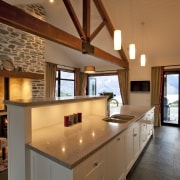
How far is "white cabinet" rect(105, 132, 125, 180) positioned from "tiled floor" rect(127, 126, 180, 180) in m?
0.50

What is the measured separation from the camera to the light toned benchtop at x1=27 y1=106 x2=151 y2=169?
1.28m

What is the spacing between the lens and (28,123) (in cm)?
160

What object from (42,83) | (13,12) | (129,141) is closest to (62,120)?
(129,141)

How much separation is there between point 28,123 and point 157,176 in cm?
224

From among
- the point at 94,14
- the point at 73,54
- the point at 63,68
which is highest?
the point at 94,14

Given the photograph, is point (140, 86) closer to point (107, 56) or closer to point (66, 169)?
point (107, 56)

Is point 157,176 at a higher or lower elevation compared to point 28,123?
lower

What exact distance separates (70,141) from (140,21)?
420cm

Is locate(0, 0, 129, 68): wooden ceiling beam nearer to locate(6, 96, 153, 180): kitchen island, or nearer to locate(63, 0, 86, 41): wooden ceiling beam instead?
locate(63, 0, 86, 41): wooden ceiling beam

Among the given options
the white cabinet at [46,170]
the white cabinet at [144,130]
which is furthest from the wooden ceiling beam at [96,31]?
the white cabinet at [46,170]

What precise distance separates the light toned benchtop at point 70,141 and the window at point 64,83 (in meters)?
4.68

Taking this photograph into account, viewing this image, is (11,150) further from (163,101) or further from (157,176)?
(163,101)

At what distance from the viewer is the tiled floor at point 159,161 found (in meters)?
2.52

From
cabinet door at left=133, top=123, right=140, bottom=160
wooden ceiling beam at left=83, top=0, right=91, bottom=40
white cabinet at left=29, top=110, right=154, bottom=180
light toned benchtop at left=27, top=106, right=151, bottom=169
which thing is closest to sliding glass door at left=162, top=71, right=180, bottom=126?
cabinet door at left=133, top=123, right=140, bottom=160
